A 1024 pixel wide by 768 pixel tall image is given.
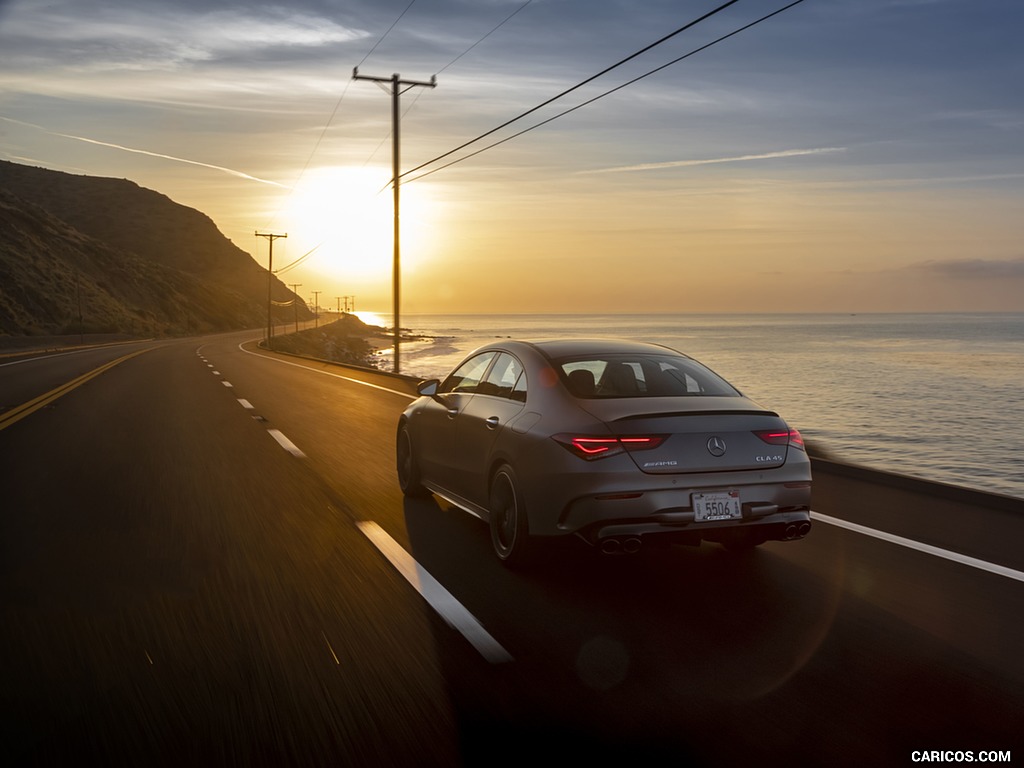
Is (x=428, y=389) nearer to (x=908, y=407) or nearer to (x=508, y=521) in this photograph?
(x=508, y=521)

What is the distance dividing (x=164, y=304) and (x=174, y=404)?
4477 inches

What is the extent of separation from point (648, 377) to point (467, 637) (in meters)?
2.56

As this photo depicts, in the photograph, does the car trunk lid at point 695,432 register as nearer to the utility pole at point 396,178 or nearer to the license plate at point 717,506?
the license plate at point 717,506

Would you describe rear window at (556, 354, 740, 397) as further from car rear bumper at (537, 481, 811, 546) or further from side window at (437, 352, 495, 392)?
side window at (437, 352, 495, 392)

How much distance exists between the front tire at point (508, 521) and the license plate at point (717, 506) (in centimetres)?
109

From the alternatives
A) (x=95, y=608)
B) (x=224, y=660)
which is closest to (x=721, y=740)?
(x=224, y=660)

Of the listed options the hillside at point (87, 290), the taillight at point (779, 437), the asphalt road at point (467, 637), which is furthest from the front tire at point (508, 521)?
the hillside at point (87, 290)

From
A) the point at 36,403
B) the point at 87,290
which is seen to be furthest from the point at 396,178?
the point at 87,290

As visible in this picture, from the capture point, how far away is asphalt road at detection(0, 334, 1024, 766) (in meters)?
3.61

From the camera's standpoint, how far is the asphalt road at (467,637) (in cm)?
361

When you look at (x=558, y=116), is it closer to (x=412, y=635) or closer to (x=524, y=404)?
(x=524, y=404)

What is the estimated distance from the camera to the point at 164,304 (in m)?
124

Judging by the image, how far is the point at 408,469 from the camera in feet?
28.7

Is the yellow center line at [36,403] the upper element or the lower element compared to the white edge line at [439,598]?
lower
